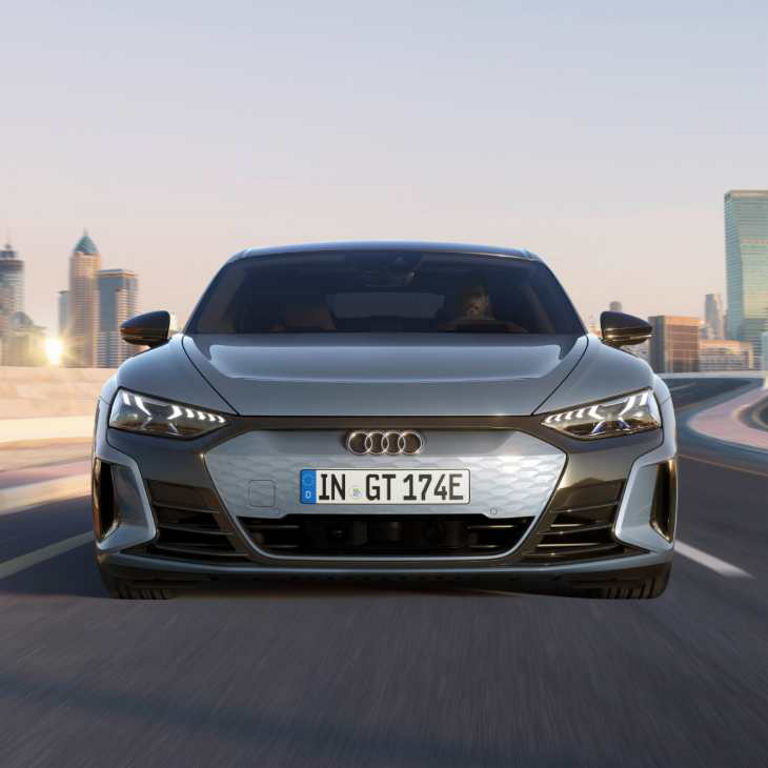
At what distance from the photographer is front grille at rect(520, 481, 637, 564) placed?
430 cm

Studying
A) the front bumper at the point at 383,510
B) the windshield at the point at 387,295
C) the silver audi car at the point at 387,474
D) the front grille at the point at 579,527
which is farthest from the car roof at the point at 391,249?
the front grille at the point at 579,527

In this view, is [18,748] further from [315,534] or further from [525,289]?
[525,289]

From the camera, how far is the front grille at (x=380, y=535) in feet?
14.0

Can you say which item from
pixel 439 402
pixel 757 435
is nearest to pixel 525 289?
pixel 439 402

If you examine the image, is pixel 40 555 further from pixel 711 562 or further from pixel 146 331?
pixel 711 562

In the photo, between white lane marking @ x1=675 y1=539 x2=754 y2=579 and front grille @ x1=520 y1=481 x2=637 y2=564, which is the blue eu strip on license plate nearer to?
front grille @ x1=520 y1=481 x2=637 y2=564

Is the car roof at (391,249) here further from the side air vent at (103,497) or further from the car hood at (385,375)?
the side air vent at (103,497)

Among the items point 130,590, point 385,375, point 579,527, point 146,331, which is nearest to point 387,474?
point 385,375

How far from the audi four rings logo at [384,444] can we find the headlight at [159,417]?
18.3 inches

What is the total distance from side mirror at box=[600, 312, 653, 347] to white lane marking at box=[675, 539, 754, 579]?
4.43 feet

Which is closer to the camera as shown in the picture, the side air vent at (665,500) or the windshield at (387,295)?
the side air vent at (665,500)

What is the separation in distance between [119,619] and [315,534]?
94cm

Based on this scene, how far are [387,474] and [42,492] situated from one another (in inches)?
255

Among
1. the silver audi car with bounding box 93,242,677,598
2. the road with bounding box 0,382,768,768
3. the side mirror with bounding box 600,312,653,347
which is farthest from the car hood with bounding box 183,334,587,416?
the road with bounding box 0,382,768,768
